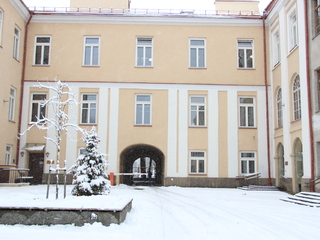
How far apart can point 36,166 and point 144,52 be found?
29.7ft

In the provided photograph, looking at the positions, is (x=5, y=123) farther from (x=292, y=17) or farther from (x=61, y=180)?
(x=292, y=17)

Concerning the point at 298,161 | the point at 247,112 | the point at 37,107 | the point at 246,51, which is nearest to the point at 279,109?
the point at 247,112

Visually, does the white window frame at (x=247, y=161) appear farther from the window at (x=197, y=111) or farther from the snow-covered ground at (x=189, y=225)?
the snow-covered ground at (x=189, y=225)

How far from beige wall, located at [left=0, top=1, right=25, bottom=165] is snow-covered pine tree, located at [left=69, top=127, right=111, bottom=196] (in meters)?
8.76

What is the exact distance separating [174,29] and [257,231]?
1614cm

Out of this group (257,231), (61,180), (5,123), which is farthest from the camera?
(61,180)

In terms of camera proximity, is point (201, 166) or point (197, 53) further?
point (197, 53)

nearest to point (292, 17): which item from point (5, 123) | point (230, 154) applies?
point (230, 154)

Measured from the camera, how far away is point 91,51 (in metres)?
22.2

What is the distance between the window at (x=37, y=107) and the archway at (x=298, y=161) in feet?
44.6

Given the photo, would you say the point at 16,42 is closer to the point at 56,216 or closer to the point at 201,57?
the point at 201,57

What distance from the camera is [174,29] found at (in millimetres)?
22391

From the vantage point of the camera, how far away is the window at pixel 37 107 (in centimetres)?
2161

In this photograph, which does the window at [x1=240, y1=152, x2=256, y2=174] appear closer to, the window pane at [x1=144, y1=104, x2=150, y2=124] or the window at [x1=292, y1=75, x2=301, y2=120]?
the window at [x1=292, y1=75, x2=301, y2=120]
